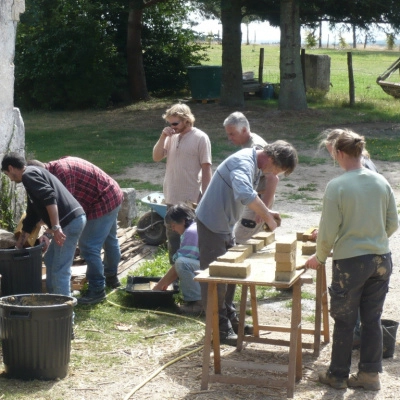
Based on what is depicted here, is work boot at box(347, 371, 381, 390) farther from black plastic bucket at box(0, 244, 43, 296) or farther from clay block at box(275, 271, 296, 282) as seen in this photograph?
black plastic bucket at box(0, 244, 43, 296)

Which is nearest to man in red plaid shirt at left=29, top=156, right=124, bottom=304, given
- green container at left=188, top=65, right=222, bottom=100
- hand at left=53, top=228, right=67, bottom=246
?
hand at left=53, top=228, right=67, bottom=246

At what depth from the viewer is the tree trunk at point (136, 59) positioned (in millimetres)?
24203

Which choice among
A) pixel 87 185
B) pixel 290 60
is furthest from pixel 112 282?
pixel 290 60

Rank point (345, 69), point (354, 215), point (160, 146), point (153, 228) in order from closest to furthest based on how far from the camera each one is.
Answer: point (354, 215), point (160, 146), point (153, 228), point (345, 69)

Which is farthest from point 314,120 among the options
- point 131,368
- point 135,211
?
point 131,368

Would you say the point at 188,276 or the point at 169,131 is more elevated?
the point at 169,131

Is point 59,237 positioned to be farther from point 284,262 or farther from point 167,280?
point 284,262

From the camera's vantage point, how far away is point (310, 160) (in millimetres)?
15438

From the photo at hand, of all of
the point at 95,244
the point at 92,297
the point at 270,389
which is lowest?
the point at 270,389

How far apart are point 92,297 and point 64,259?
88 centimetres

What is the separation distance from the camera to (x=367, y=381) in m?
5.31

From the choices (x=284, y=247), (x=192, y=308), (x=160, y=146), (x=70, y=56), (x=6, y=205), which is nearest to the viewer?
(x=284, y=247)

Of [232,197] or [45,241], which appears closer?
[232,197]

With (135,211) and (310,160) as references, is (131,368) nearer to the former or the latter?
(135,211)
